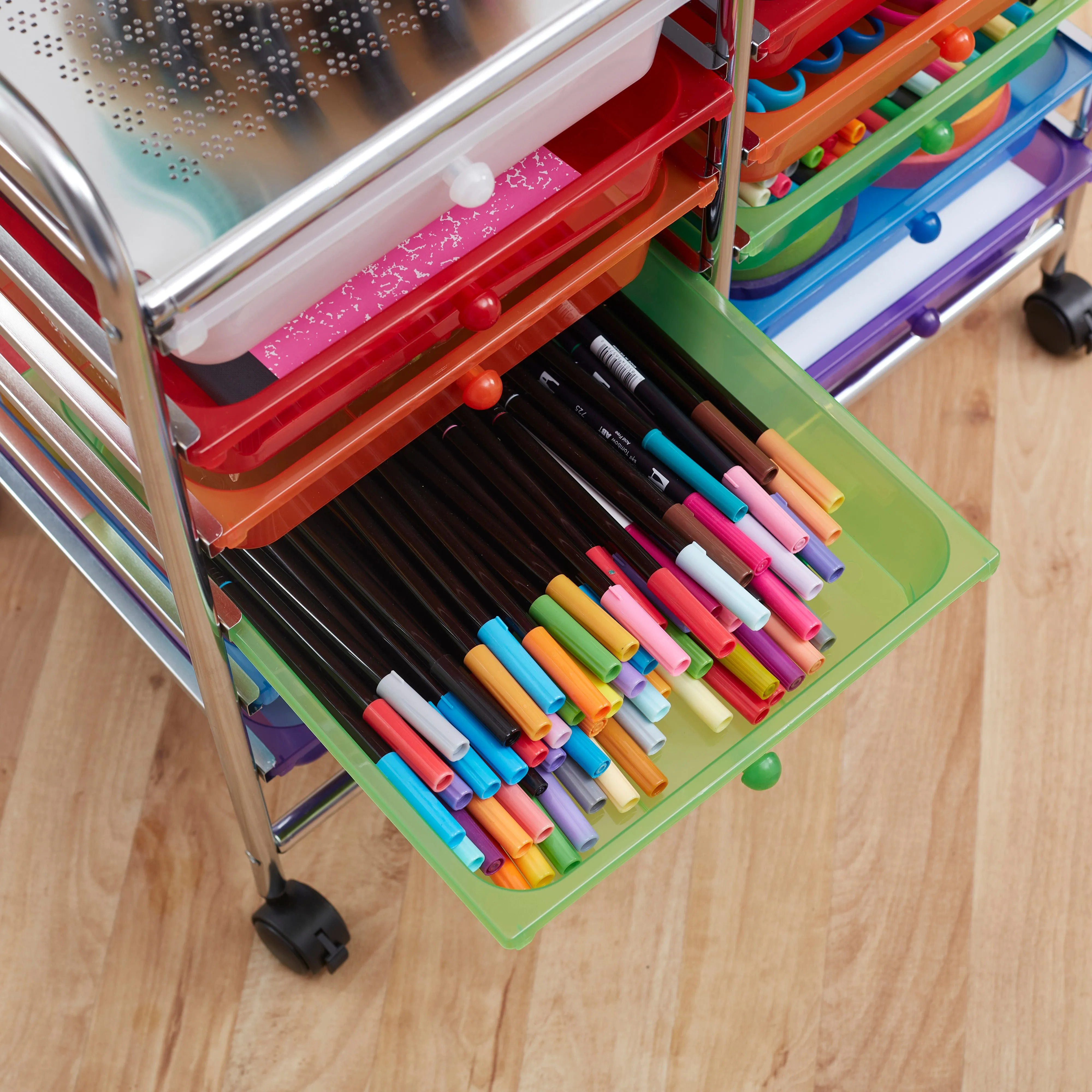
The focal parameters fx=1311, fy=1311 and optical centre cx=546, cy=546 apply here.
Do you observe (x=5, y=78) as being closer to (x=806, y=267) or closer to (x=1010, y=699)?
(x=806, y=267)

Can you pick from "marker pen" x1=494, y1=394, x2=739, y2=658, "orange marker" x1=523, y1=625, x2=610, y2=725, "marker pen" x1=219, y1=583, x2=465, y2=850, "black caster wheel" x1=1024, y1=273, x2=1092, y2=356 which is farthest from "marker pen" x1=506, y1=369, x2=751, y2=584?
"black caster wheel" x1=1024, y1=273, x2=1092, y2=356

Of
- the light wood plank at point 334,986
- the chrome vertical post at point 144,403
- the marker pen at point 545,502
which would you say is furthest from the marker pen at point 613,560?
the light wood plank at point 334,986

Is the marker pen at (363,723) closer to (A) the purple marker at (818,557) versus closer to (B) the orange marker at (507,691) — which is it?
(B) the orange marker at (507,691)

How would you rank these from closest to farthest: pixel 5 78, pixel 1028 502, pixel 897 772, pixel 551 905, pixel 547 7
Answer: pixel 5 78 < pixel 547 7 < pixel 551 905 < pixel 897 772 < pixel 1028 502

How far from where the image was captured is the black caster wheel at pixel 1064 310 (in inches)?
56.8

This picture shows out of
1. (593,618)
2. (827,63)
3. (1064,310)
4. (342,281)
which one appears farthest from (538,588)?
(1064,310)

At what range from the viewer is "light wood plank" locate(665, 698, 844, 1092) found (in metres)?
1.14

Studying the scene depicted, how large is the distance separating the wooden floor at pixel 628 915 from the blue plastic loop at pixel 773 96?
0.65 m

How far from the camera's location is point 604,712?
0.79m

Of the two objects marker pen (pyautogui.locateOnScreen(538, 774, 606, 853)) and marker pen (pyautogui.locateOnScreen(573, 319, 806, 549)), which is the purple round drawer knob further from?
marker pen (pyautogui.locateOnScreen(538, 774, 606, 853))

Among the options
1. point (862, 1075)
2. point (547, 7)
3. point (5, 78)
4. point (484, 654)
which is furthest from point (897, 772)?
point (5, 78)

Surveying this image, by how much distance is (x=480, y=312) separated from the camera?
0.71 meters

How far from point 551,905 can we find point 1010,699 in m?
0.74

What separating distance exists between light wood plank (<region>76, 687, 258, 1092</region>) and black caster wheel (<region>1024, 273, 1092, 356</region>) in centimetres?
101
